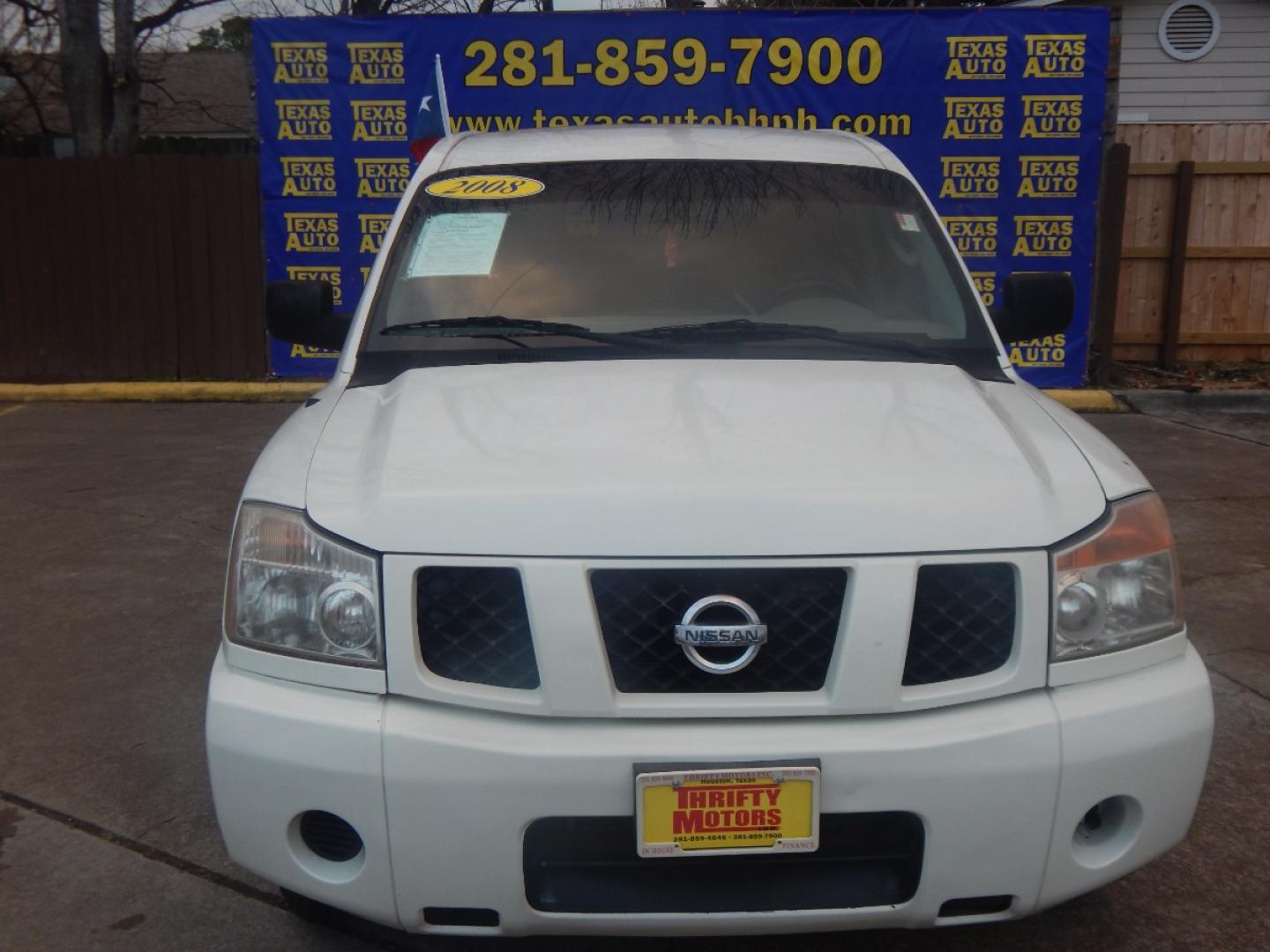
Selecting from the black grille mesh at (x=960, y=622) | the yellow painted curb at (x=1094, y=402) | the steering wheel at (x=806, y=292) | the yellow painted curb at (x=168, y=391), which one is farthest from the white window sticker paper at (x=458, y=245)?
the yellow painted curb at (x=1094, y=402)

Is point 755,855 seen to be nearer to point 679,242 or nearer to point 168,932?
point 168,932

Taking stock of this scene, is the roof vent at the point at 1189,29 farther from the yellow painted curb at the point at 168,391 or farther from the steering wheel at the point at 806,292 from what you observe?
the steering wheel at the point at 806,292

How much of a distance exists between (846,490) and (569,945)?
4.05ft

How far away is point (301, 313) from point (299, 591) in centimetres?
159

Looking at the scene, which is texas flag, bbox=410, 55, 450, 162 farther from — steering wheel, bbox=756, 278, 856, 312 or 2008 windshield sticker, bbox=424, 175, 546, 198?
steering wheel, bbox=756, 278, 856, 312

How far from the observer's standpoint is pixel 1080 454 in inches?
100

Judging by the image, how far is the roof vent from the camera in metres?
16.5

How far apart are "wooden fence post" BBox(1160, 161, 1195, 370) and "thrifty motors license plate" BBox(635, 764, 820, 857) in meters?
9.25

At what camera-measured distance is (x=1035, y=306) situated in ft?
12.1

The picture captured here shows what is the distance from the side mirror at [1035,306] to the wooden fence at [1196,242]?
7036 millimetres

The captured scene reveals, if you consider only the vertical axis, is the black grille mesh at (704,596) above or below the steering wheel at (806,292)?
below

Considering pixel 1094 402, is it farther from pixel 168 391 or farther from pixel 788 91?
pixel 168 391

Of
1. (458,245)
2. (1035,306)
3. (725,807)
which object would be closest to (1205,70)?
(1035,306)

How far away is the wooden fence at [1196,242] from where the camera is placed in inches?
398
